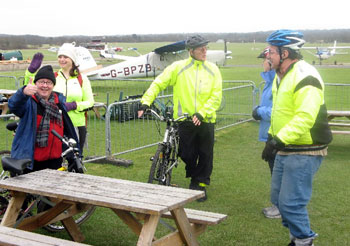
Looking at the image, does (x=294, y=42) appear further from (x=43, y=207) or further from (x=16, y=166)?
(x=43, y=207)

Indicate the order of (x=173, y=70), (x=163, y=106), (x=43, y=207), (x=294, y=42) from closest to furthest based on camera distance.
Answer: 1. (x=294, y=42)
2. (x=43, y=207)
3. (x=173, y=70)
4. (x=163, y=106)

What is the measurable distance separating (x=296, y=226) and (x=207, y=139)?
7.80 ft

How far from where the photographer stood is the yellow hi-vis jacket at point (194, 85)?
6.26m

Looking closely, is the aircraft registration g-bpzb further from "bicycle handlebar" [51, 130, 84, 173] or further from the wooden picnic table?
the wooden picnic table

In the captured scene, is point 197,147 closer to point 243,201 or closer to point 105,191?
point 243,201

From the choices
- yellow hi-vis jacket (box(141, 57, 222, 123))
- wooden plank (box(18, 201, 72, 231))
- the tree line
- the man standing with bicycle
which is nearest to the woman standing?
the man standing with bicycle

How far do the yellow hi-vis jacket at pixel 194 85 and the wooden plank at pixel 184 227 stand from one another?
225cm

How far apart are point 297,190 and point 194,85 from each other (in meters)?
2.41

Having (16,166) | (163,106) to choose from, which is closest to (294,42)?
(16,166)

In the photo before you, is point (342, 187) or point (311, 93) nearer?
point (311, 93)

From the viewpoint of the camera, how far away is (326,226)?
18.0 ft

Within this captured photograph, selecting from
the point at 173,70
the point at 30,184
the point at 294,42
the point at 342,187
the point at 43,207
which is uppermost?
the point at 294,42

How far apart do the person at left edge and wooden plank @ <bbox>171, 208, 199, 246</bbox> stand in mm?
1654

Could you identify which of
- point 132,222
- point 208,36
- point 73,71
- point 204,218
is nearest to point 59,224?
point 132,222
